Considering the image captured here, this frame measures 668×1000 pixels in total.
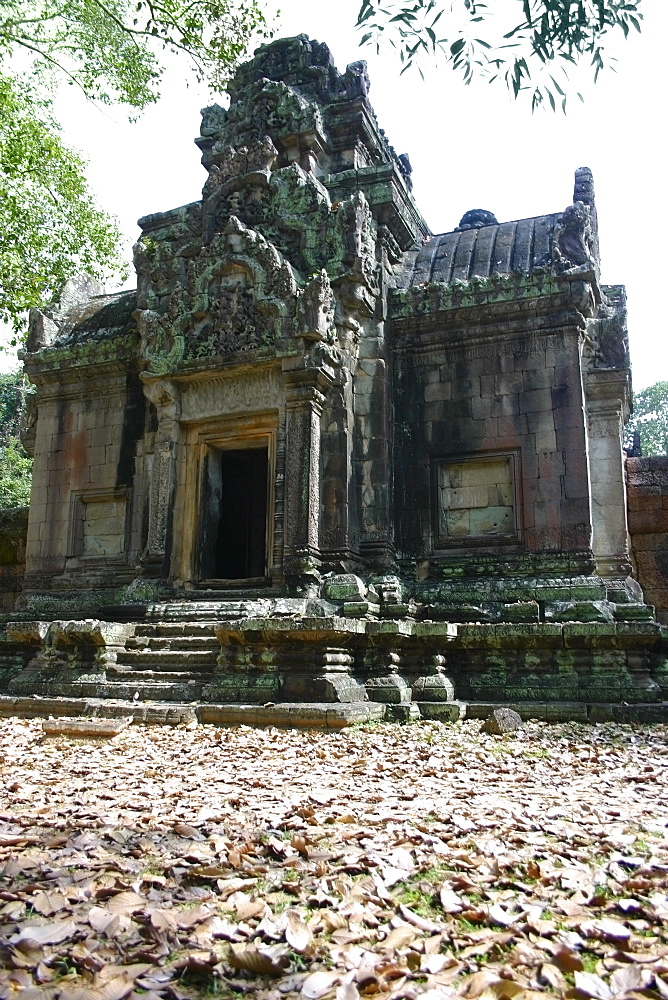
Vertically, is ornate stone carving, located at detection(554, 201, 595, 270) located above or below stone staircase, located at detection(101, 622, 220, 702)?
above

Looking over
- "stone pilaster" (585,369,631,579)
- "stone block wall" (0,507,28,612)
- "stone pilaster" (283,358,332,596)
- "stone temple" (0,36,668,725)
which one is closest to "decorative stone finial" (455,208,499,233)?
"stone temple" (0,36,668,725)

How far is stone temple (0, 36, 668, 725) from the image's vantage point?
9156mm

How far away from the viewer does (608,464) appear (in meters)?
13.1

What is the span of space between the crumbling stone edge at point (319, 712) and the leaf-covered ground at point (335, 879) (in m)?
1.65

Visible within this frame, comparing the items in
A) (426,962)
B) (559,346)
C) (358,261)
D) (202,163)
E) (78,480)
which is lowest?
(426,962)

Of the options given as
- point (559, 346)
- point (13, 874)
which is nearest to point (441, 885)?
point (13, 874)

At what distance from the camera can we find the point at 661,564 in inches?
522

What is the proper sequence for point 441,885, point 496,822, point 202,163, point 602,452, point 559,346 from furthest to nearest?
point 202,163
point 602,452
point 559,346
point 496,822
point 441,885

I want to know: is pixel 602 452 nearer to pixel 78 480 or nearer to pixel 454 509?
pixel 454 509

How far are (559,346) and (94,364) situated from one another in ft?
24.7

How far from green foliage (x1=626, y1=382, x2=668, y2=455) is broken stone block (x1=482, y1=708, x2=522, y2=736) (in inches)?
1838

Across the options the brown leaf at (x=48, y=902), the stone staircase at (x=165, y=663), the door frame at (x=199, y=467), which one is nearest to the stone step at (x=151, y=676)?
the stone staircase at (x=165, y=663)

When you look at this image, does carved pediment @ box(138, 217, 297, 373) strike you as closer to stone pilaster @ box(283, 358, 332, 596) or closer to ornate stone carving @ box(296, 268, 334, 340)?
ornate stone carving @ box(296, 268, 334, 340)

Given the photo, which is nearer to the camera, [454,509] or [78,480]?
[454,509]
